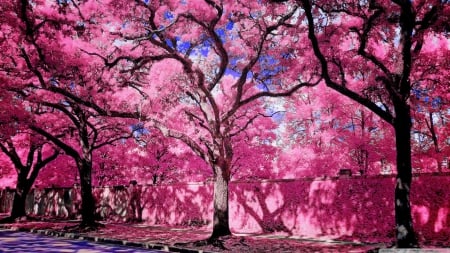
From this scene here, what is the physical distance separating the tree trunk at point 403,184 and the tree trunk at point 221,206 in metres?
6.18

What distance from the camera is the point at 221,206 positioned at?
14.8 m

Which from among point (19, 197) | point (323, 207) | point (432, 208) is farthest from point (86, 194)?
point (432, 208)

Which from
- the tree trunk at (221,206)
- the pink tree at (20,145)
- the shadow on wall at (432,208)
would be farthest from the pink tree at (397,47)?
the pink tree at (20,145)

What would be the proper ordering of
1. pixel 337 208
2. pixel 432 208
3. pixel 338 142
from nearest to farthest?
1. pixel 432 208
2. pixel 337 208
3. pixel 338 142

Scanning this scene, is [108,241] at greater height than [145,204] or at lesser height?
lesser

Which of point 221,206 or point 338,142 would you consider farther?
point 338,142

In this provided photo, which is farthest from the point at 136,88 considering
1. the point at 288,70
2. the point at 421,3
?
the point at 421,3

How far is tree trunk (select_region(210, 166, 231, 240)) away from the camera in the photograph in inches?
574

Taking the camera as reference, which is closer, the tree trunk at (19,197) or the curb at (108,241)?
the curb at (108,241)

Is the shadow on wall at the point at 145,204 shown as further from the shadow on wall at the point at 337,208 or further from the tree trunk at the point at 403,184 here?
the tree trunk at the point at 403,184

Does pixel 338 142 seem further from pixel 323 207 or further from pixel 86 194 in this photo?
pixel 86 194

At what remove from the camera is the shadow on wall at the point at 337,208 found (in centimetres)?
1400

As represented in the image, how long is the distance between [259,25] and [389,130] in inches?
421

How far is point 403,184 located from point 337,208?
586 cm
